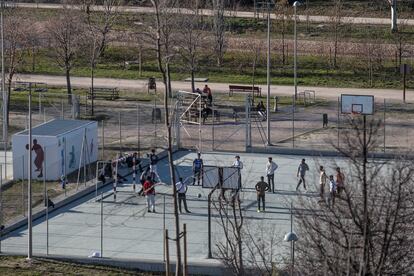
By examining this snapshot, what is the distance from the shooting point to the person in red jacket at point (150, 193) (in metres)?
36.4

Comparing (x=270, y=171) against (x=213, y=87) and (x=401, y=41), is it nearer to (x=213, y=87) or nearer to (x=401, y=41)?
(x=213, y=87)

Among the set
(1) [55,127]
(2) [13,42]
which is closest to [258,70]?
(2) [13,42]

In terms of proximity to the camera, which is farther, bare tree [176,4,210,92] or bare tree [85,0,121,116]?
bare tree [176,4,210,92]

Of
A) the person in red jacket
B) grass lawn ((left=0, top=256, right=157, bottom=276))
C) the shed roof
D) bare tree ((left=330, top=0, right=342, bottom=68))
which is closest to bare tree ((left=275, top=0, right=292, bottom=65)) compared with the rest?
bare tree ((left=330, top=0, right=342, bottom=68))

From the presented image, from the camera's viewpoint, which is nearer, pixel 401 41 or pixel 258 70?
pixel 258 70

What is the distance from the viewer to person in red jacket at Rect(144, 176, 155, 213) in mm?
36406

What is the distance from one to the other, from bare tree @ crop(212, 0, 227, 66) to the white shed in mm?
21627

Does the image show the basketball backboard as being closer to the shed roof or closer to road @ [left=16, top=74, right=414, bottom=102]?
the shed roof

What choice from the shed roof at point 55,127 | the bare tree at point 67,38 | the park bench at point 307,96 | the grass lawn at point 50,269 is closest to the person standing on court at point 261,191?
the grass lawn at point 50,269

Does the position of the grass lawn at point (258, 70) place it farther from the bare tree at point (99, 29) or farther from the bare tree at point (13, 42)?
the bare tree at point (13, 42)

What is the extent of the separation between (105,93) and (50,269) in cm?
2703

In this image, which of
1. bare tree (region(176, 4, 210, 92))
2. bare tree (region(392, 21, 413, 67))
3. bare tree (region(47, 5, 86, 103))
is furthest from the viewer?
bare tree (region(392, 21, 413, 67))

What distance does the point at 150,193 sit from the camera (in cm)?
3659

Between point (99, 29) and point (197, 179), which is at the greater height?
point (99, 29)
